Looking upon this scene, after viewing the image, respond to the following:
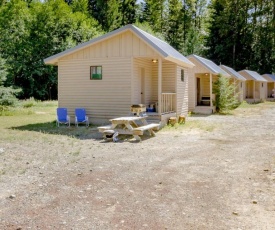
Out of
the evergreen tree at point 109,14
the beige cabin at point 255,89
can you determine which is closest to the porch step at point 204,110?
the beige cabin at point 255,89

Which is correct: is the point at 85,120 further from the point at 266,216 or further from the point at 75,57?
the point at 266,216

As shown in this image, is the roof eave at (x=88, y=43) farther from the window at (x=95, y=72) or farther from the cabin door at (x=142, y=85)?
the cabin door at (x=142, y=85)

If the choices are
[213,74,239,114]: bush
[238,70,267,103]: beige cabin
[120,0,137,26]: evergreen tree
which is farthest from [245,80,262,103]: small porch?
[120,0,137,26]: evergreen tree

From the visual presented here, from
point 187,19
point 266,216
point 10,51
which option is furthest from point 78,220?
point 187,19

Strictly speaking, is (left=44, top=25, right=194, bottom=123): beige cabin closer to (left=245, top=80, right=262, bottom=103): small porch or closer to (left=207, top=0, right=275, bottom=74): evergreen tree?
(left=245, top=80, right=262, bottom=103): small porch

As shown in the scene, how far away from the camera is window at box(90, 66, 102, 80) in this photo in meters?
13.4

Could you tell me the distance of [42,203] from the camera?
13.8 ft

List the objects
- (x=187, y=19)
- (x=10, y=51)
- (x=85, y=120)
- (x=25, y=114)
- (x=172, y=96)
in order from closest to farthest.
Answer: (x=85, y=120), (x=172, y=96), (x=25, y=114), (x=10, y=51), (x=187, y=19)

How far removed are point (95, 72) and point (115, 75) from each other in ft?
3.32

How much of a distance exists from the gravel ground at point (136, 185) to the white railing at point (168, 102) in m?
4.58

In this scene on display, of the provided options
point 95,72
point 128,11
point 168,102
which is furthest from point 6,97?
point 128,11

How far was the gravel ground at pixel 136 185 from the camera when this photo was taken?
12.2ft

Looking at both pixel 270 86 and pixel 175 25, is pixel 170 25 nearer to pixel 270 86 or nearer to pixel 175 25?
pixel 175 25

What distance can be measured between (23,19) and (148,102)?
22485 mm
